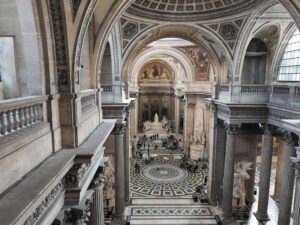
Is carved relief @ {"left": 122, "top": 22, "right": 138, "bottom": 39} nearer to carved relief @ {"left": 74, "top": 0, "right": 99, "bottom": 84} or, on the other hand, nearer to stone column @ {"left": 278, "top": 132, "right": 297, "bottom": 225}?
carved relief @ {"left": 74, "top": 0, "right": 99, "bottom": 84}

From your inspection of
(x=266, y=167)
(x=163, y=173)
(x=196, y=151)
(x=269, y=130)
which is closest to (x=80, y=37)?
(x=269, y=130)

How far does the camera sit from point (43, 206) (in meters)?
3.58

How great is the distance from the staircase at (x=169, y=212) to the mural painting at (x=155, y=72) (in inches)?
1134

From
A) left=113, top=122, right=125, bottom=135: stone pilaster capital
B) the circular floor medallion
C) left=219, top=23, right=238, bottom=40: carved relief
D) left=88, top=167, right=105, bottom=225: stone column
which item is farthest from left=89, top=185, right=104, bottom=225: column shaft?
the circular floor medallion

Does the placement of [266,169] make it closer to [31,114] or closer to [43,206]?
[43,206]

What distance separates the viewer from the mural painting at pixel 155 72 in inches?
1621

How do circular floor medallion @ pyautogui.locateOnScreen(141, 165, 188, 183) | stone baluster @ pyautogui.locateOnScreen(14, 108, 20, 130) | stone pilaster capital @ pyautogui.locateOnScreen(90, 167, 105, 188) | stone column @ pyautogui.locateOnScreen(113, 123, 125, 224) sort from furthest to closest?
1. circular floor medallion @ pyautogui.locateOnScreen(141, 165, 188, 183)
2. stone column @ pyautogui.locateOnScreen(113, 123, 125, 224)
3. stone pilaster capital @ pyautogui.locateOnScreen(90, 167, 105, 188)
4. stone baluster @ pyautogui.locateOnScreen(14, 108, 20, 130)

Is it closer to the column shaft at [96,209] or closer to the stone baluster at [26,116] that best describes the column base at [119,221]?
the column shaft at [96,209]

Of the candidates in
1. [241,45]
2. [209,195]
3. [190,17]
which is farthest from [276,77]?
[209,195]

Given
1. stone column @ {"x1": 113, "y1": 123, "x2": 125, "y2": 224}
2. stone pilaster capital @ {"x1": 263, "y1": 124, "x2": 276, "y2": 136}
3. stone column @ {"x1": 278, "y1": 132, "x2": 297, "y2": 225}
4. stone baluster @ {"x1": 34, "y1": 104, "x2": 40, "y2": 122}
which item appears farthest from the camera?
stone pilaster capital @ {"x1": 263, "y1": 124, "x2": 276, "y2": 136}

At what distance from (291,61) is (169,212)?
11029 mm

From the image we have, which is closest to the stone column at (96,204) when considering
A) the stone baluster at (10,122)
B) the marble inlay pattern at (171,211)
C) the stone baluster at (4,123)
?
the stone baluster at (10,122)

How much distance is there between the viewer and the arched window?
1153 centimetres

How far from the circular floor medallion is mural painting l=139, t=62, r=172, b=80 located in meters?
23.1
